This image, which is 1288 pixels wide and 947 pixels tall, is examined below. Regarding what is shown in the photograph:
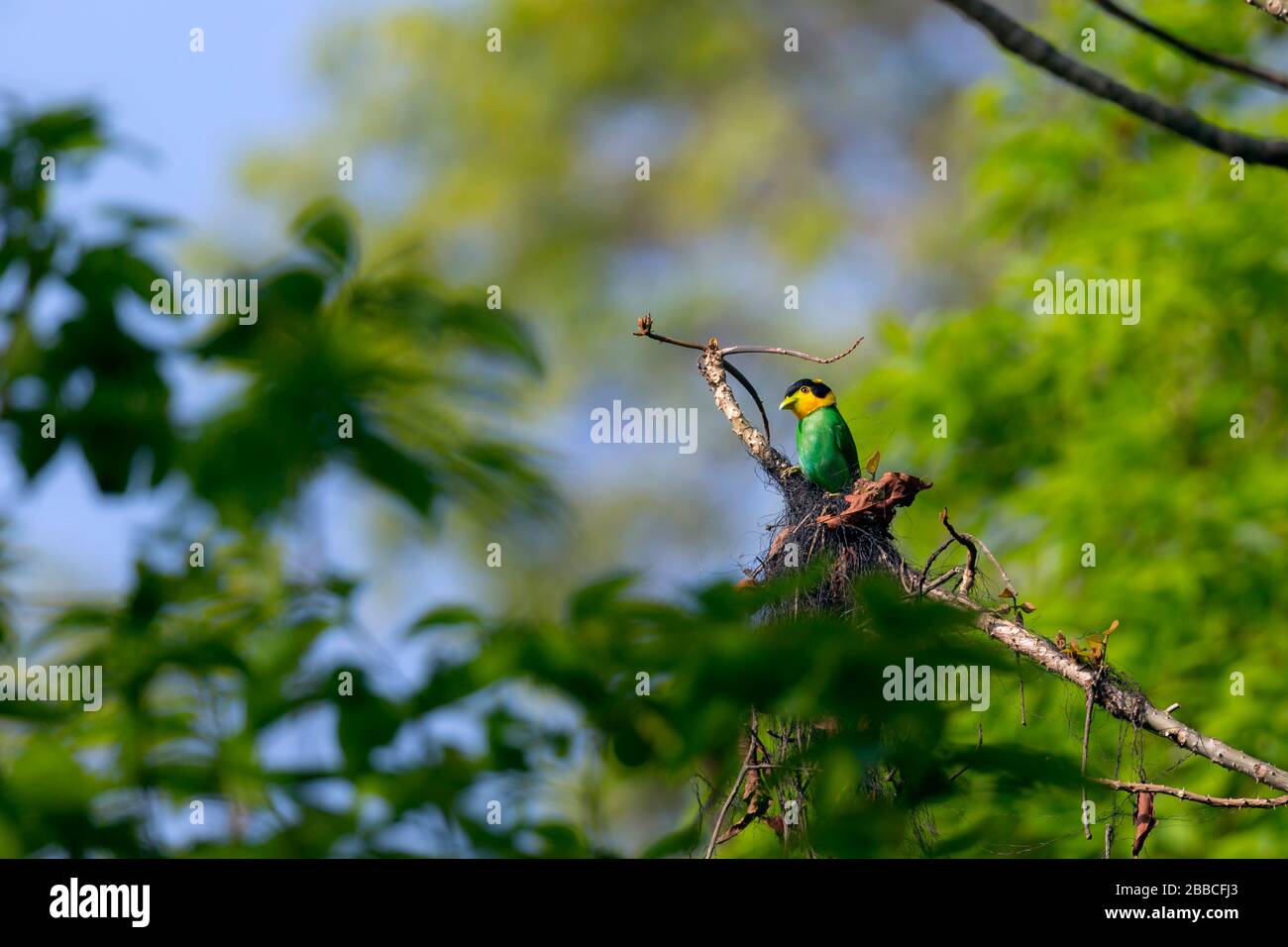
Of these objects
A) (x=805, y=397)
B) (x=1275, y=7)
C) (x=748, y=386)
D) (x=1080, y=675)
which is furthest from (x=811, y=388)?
(x=1275, y=7)

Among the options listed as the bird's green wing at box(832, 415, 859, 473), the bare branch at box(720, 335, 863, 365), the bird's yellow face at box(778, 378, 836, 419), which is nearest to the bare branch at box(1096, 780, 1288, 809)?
the bare branch at box(720, 335, 863, 365)

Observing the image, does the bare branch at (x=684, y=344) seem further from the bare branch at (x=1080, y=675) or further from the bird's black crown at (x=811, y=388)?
the bird's black crown at (x=811, y=388)

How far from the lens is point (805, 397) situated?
8.33 m

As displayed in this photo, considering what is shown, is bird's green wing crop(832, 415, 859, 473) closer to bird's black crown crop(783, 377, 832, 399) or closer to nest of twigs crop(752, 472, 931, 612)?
bird's black crown crop(783, 377, 832, 399)

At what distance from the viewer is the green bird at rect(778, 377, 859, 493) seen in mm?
6953

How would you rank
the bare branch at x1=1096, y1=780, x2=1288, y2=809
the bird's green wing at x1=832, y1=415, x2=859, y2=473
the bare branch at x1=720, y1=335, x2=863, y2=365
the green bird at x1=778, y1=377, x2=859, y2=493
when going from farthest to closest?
the bird's green wing at x1=832, y1=415, x2=859, y2=473 → the green bird at x1=778, y1=377, x2=859, y2=493 → the bare branch at x1=720, y1=335, x2=863, y2=365 → the bare branch at x1=1096, y1=780, x2=1288, y2=809

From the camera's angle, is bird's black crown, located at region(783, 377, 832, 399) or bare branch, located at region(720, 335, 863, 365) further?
bird's black crown, located at region(783, 377, 832, 399)

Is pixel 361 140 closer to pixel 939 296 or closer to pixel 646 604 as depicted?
pixel 939 296

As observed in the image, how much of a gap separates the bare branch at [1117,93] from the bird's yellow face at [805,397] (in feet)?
18.0

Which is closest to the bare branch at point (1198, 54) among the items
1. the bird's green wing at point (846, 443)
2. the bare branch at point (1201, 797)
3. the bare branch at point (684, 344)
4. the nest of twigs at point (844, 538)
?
the bare branch at point (684, 344)

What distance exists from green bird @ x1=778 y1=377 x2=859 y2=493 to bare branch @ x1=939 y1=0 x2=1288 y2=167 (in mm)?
3838

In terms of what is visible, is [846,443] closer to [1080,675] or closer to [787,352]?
[1080,675]

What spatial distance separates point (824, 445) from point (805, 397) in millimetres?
995
